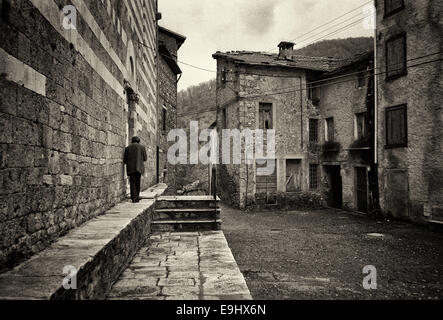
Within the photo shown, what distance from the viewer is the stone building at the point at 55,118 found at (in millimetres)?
2684

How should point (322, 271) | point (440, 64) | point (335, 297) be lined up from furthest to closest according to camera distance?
point (440, 64) < point (322, 271) < point (335, 297)

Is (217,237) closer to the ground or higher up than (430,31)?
closer to the ground

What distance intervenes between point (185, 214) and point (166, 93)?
33.2 ft

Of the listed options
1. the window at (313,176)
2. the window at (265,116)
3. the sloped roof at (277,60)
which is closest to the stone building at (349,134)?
the window at (313,176)

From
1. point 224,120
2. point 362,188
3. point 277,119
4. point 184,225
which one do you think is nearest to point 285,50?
point 277,119

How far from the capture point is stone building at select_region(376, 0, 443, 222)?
10.5 meters

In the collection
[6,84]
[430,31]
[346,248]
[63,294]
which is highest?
[430,31]

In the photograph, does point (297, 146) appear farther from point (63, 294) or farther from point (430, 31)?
point (63, 294)

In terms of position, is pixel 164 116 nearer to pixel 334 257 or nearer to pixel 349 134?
pixel 349 134

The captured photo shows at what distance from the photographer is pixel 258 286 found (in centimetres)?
523

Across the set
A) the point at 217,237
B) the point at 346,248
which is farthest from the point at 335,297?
the point at 346,248

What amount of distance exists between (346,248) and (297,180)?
8322 mm

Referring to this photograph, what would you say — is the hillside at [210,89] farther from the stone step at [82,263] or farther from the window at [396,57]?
the stone step at [82,263]
